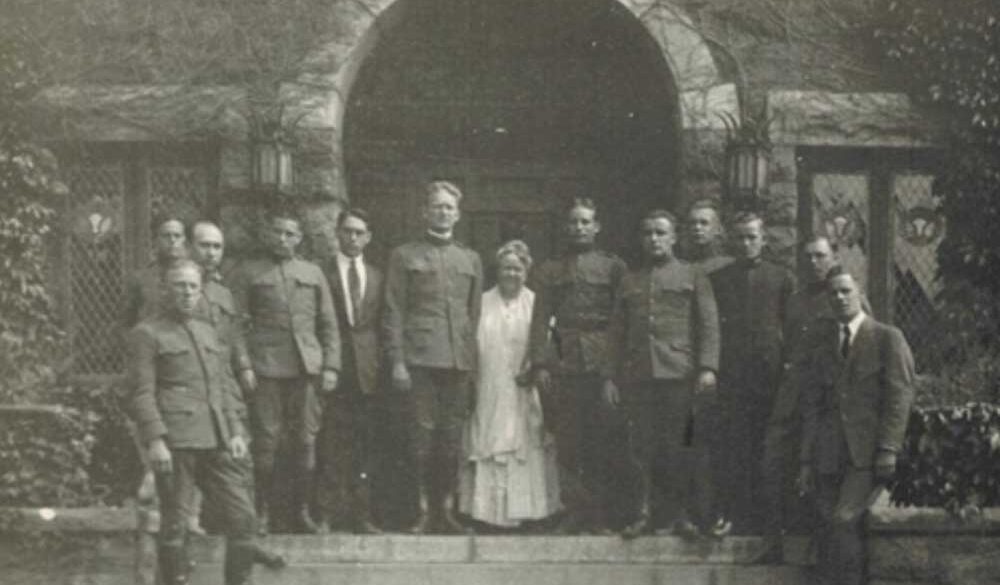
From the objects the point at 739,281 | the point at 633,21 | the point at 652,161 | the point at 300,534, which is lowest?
the point at 300,534

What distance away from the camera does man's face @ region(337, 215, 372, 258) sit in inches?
384

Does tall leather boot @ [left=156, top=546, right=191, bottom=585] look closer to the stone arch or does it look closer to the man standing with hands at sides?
the man standing with hands at sides

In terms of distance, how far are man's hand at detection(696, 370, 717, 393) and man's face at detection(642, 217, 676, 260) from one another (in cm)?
64

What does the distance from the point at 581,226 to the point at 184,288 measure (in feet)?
7.30

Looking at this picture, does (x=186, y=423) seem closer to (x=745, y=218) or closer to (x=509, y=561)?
(x=509, y=561)

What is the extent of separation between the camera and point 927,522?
29.3 feet

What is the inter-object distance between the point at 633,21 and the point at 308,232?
2.33 meters

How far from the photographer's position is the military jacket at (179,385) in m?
8.51

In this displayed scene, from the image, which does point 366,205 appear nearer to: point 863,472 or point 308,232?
point 308,232

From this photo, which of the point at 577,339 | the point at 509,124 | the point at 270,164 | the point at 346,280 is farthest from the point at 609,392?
the point at 509,124

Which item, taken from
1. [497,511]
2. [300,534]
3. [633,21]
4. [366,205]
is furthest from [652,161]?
[300,534]

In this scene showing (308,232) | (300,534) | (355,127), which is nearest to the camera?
(300,534)

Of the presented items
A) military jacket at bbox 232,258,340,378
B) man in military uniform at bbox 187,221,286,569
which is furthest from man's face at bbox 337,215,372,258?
man in military uniform at bbox 187,221,286,569

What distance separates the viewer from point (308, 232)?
418 inches
